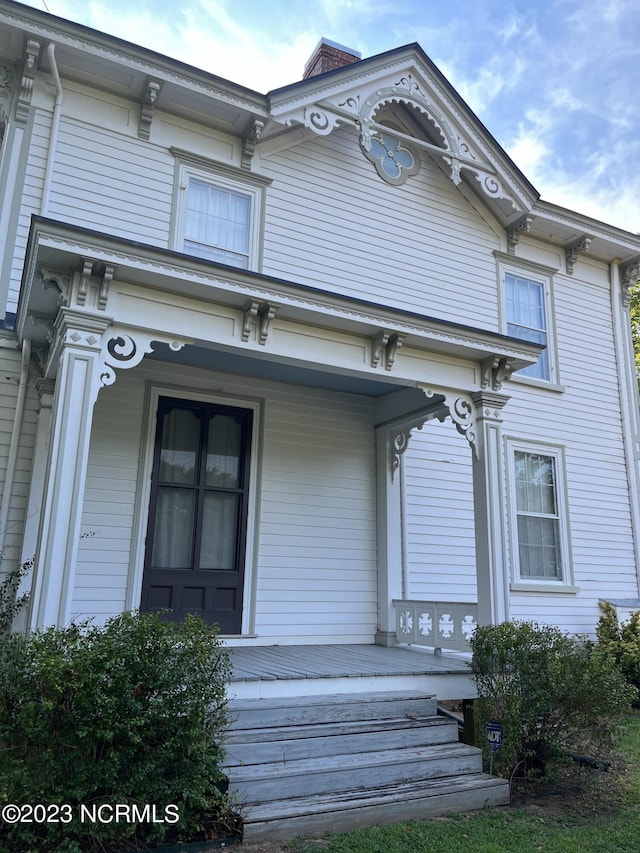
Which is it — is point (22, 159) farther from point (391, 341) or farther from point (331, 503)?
point (331, 503)

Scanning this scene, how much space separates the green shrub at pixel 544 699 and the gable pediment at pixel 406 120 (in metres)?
6.25

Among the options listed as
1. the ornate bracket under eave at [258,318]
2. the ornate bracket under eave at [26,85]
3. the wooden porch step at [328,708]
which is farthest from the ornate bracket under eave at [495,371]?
the ornate bracket under eave at [26,85]

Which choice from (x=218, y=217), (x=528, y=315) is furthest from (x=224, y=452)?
(x=528, y=315)

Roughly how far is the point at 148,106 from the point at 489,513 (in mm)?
5937

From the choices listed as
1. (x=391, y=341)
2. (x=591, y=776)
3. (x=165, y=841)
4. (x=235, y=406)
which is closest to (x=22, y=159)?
(x=235, y=406)

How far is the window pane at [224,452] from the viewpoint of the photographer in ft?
24.5

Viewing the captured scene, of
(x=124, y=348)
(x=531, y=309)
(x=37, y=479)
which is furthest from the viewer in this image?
(x=531, y=309)

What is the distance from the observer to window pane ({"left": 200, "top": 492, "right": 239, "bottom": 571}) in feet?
23.8

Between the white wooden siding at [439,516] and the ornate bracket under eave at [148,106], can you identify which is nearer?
the ornate bracket under eave at [148,106]

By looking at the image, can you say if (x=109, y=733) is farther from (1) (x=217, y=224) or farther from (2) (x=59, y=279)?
(1) (x=217, y=224)

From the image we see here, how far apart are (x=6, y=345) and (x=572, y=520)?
7939 millimetres

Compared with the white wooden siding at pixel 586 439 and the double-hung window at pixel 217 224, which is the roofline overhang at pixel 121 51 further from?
the white wooden siding at pixel 586 439

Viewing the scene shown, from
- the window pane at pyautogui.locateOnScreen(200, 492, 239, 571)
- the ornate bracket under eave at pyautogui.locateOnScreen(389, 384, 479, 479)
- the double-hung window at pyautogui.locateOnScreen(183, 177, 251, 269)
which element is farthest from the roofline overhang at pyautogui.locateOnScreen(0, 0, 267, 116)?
the window pane at pyautogui.locateOnScreen(200, 492, 239, 571)

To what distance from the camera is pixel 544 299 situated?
1059 centimetres
